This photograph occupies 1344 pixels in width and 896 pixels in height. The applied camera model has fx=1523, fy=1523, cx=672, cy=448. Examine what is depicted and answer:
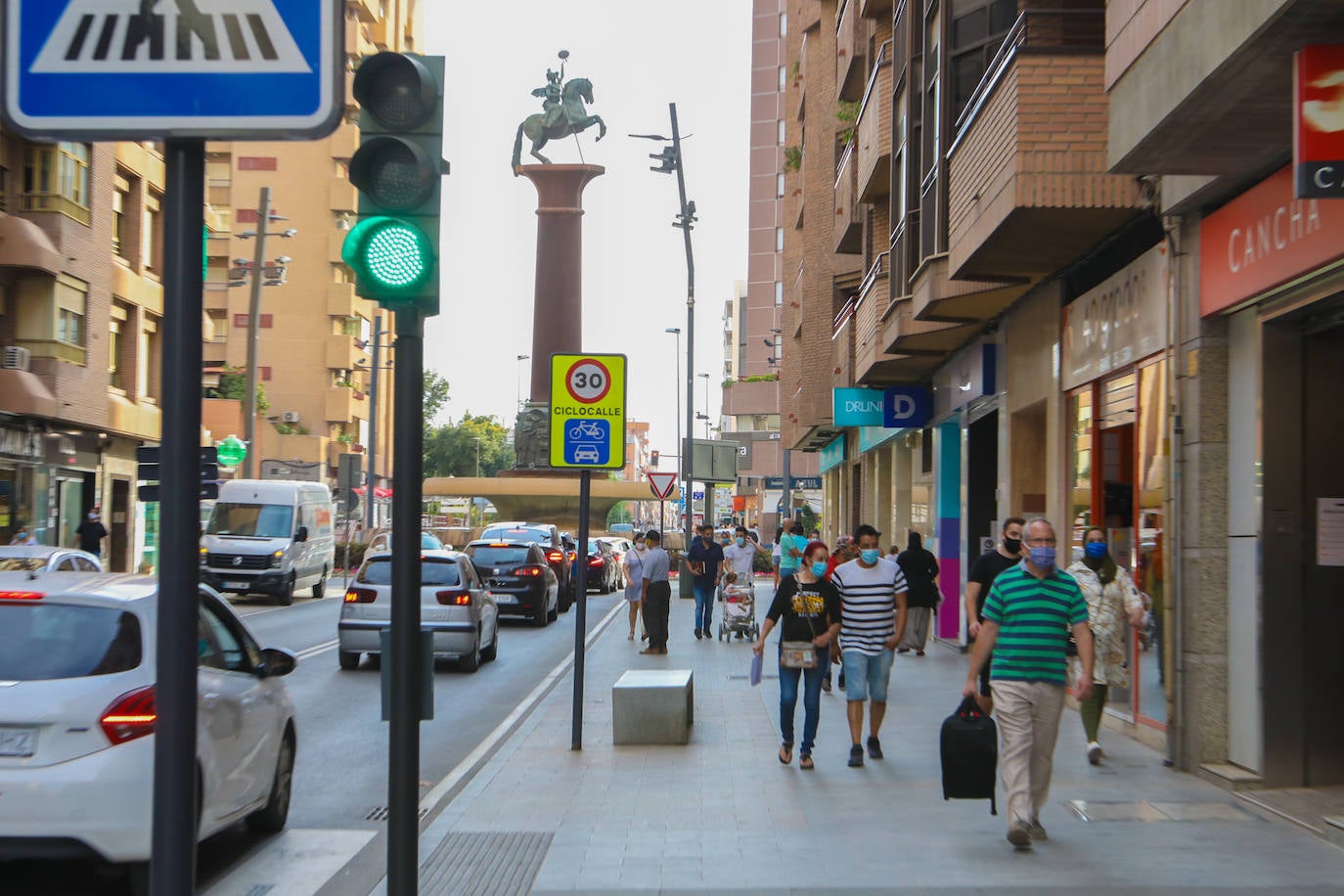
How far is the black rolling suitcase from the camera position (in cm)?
859

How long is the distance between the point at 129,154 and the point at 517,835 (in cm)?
3252

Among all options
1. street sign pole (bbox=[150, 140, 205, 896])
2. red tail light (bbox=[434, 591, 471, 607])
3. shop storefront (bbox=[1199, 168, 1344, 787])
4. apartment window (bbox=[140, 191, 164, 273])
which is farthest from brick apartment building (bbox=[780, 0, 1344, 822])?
apartment window (bbox=[140, 191, 164, 273])

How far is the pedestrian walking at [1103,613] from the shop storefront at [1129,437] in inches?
13.3

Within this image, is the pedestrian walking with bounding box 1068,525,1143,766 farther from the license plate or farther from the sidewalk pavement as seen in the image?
the license plate

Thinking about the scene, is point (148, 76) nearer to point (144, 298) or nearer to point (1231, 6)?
point (1231, 6)

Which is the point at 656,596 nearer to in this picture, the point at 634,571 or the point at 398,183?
the point at 634,571

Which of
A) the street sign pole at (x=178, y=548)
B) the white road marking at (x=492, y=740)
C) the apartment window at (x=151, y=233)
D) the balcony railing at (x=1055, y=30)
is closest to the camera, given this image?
the street sign pole at (x=178, y=548)

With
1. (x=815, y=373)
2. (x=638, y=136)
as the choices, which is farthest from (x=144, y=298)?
(x=815, y=373)

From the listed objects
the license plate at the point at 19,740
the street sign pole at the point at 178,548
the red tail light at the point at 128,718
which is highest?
the street sign pole at the point at 178,548

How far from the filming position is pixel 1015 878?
7.68 meters

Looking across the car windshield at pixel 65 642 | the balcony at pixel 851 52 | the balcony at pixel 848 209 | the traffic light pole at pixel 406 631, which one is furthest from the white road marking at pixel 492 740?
the balcony at pixel 851 52

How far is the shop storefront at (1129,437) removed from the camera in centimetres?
1222

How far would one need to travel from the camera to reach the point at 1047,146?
12641mm

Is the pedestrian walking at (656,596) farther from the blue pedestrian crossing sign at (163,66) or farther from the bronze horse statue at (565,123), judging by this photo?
the bronze horse statue at (565,123)
